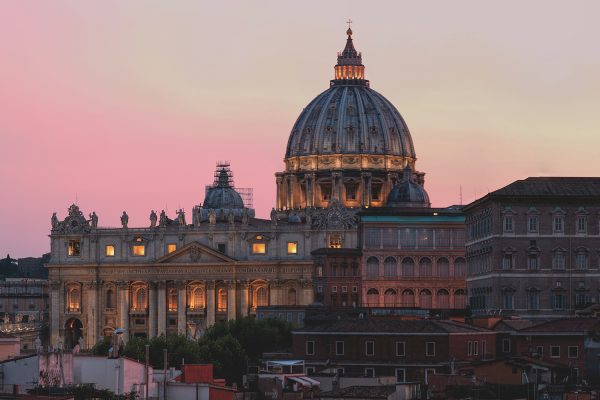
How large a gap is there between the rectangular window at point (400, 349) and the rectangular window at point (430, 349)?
140 centimetres

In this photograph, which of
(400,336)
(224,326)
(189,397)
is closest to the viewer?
(189,397)

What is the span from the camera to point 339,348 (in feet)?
431

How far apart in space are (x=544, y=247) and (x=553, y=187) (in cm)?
431

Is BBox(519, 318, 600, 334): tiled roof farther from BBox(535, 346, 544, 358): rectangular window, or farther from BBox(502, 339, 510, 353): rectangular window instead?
BBox(502, 339, 510, 353): rectangular window

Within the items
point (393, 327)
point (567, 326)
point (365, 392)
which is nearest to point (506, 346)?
point (567, 326)

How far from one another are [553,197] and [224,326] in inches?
1755

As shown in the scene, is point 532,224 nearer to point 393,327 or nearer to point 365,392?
point 393,327

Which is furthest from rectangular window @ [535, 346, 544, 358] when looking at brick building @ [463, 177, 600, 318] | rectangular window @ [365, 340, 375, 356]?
brick building @ [463, 177, 600, 318]

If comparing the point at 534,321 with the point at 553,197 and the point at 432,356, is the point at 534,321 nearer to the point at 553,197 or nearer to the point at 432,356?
the point at 553,197

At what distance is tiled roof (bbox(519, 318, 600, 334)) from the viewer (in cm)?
12938

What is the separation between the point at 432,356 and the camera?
12850 centimetres

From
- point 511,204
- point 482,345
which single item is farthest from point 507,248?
point 482,345

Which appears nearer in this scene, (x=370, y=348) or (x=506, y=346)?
(x=370, y=348)

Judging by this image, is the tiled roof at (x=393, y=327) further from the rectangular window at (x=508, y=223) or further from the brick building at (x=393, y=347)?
the rectangular window at (x=508, y=223)
